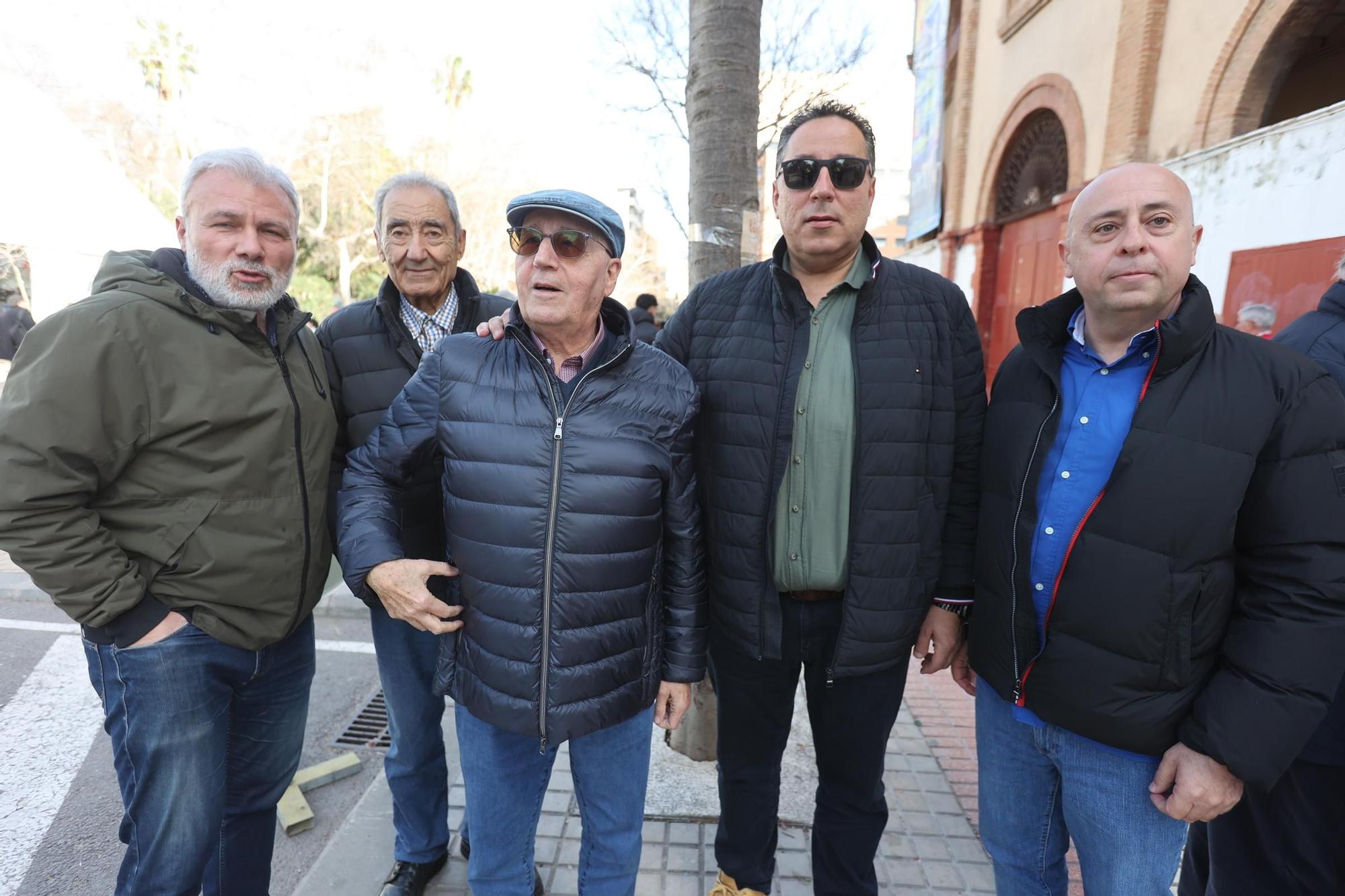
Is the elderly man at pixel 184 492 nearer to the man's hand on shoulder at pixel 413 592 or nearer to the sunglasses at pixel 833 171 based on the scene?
the man's hand on shoulder at pixel 413 592

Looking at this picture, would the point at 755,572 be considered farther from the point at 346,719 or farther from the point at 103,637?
the point at 346,719

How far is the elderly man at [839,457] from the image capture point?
2033 millimetres

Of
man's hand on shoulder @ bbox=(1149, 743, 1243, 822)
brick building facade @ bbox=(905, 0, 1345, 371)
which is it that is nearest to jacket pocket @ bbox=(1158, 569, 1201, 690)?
man's hand on shoulder @ bbox=(1149, 743, 1243, 822)

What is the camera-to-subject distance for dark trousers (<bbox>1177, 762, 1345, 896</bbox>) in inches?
72.4

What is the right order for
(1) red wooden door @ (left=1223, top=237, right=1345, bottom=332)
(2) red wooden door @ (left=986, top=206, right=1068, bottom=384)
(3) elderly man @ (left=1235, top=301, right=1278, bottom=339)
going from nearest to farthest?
(1) red wooden door @ (left=1223, top=237, right=1345, bottom=332), (3) elderly man @ (left=1235, top=301, right=1278, bottom=339), (2) red wooden door @ (left=986, top=206, right=1068, bottom=384)

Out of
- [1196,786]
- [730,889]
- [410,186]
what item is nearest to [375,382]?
[410,186]

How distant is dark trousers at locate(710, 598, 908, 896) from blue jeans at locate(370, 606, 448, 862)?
1006mm

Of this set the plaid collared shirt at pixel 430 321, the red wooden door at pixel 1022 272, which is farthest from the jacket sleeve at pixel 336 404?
the red wooden door at pixel 1022 272

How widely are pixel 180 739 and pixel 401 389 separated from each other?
1.15m

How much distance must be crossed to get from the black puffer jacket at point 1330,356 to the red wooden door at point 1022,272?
286 inches

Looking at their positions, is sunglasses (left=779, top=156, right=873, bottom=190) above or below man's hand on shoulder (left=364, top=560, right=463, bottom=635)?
above

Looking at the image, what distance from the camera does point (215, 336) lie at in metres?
1.84

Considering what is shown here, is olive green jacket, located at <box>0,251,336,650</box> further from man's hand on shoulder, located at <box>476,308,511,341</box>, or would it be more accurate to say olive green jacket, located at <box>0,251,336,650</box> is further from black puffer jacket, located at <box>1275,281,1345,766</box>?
black puffer jacket, located at <box>1275,281,1345,766</box>

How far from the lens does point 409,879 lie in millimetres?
2449
